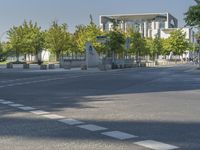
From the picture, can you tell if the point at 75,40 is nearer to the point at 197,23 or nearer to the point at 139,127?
the point at 197,23

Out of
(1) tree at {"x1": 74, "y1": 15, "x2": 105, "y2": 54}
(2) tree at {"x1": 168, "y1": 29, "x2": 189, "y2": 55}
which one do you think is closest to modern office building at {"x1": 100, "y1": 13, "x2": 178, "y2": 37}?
(2) tree at {"x1": 168, "y1": 29, "x2": 189, "y2": 55}

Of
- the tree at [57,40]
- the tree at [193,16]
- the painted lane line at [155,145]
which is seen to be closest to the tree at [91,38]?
the tree at [57,40]

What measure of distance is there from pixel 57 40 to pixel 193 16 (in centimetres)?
4162

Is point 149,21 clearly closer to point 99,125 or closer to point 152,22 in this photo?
point 152,22

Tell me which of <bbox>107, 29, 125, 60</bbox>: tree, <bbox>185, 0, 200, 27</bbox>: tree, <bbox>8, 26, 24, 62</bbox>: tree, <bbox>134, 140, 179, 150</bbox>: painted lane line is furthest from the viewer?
<bbox>8, 26, 24, 62</bbox>: tree

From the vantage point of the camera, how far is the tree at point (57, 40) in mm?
80375

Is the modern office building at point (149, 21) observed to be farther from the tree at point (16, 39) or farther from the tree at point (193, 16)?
the tree at point (193, 16)

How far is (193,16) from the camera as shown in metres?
42.1

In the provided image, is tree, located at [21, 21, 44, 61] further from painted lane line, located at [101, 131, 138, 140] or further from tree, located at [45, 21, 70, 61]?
painted lane line, located at [101, 131, 138, 140]

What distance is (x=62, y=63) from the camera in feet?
191

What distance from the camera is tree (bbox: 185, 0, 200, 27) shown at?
41625 millimetres

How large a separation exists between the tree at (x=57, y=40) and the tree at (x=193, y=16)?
4072 cm

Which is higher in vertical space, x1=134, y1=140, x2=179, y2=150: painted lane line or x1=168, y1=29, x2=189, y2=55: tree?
x1=168, y1=29, x2=189, y2=55: tree

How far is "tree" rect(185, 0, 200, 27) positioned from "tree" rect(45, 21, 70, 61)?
40.7 m
